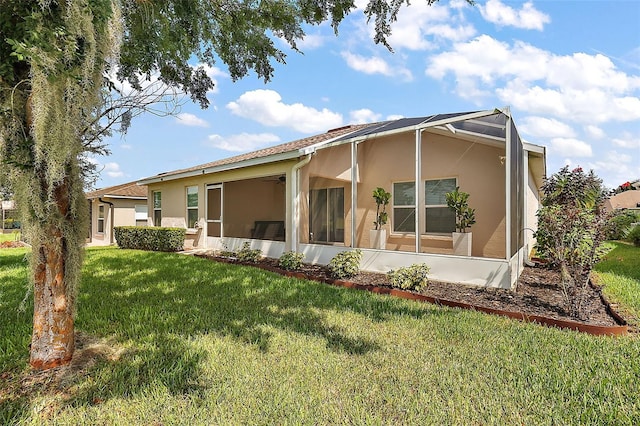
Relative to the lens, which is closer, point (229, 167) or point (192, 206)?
point (229, 167)

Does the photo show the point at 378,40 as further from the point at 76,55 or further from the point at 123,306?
the point at 123,306

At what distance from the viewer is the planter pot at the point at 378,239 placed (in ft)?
30.5

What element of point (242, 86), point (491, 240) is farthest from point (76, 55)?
point (491, 240)

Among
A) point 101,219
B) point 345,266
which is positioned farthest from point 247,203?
point 101,219

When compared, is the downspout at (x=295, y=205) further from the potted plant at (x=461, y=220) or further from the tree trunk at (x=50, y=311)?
the tree trunk at (x=50, y=311)

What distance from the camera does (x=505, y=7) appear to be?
5988 mm

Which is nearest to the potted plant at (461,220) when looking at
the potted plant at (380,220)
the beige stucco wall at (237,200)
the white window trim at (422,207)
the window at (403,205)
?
the white window trim at (422,207)

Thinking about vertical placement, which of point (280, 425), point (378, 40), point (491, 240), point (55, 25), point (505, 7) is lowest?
point (280, 425)

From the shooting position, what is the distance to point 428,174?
9.14 m

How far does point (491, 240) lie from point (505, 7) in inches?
202

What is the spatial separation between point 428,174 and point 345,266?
158 inches

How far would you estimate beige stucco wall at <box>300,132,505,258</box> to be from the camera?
8172 mm

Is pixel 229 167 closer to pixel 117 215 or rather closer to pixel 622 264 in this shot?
pixel 622 264

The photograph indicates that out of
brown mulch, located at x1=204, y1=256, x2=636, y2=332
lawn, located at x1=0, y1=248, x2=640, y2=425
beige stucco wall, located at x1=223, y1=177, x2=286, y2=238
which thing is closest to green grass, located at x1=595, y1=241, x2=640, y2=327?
brown mulch, located at x1=204, y1=256, x2=636, y2=332
